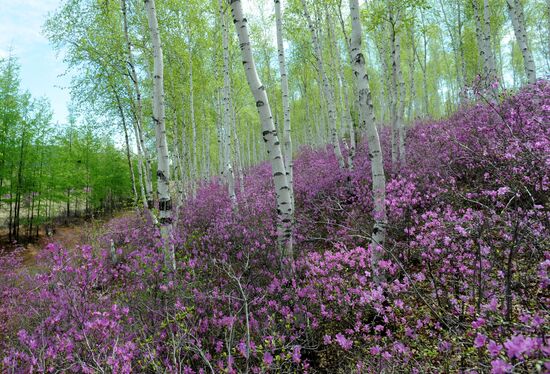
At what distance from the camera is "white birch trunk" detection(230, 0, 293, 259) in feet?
15.6

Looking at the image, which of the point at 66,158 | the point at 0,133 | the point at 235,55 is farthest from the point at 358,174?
the point at 66,158

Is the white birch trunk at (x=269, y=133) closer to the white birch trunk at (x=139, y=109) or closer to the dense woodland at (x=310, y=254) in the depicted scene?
the dense woodland at (x=310, y=254)

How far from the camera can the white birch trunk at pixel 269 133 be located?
4.75 meters

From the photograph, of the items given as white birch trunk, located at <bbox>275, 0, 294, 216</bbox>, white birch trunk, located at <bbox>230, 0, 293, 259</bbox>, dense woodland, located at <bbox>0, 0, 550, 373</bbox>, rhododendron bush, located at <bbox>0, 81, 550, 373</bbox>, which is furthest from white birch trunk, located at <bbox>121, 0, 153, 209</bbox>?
white birch trunk, located at <bbox>230, 0, 293, 259</bbox>

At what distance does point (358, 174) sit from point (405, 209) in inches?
120

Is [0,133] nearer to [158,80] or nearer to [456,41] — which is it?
[158,80]

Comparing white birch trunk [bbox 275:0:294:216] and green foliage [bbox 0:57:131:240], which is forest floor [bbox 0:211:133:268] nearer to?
green foliage [bbox 0:57:131:240]

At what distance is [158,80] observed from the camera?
17.4ft

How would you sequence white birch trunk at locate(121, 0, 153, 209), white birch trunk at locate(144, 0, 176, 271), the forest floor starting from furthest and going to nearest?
the forest floor, white birch trunk at locate(121, 0, 153, 209), white birch trunk at locate(144, 0, 176, 271)

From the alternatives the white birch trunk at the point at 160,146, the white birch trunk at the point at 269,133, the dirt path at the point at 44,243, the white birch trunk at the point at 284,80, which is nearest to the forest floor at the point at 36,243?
the dirt path at the point at 44,243

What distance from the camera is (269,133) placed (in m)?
4.86

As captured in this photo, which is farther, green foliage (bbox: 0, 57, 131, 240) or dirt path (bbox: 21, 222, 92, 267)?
green foliage (bbox: 0, 57, 131, 240)

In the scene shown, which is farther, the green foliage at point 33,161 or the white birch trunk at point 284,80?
the green foliage at point 33,161

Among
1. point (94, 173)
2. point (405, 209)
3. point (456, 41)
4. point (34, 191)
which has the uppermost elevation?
point (456, 41)
